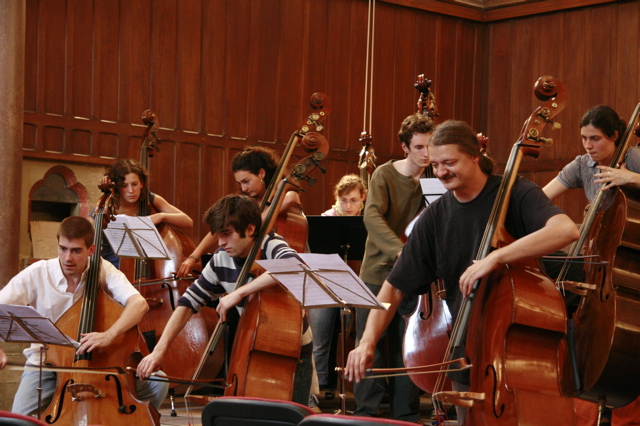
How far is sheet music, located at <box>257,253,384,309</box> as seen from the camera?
9.37 feet

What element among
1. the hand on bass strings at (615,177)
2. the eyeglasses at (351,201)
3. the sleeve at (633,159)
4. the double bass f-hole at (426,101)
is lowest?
the eyeglasses at (351,201)

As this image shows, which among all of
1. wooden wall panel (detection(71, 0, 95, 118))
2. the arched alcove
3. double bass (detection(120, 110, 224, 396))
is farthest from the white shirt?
wooden wall panel (detection(71, 0, 95, 118))

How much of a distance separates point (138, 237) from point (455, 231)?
222 centimetres

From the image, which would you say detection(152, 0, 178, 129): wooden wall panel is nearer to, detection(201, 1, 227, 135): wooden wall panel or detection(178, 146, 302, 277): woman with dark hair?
detection(201, 1, 227, 135): wooden wall panel

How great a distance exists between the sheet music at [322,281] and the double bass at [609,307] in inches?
38.9

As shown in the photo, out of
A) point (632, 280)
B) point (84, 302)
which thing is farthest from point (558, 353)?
point (84, 302)

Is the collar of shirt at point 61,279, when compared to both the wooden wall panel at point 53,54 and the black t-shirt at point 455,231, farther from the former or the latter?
the wooden wall panel at point 53,54

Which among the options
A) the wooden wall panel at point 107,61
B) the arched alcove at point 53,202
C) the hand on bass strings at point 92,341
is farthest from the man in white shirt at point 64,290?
the wooden wall panel at point 107,61

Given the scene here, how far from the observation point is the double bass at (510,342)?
250cm

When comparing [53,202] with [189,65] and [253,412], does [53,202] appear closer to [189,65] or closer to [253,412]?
[189,65]

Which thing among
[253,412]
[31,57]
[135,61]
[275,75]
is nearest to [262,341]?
[253,412]

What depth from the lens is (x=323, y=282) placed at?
2953mm

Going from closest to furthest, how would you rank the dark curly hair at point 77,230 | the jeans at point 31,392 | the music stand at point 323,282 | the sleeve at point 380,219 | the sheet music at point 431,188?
1. the music stand at point 323,282
2. the jeans at point 31,392
3. the dark curly hair at point 77,230
4. the sheet music at point 431,188
5. the sleeve at point 380,219

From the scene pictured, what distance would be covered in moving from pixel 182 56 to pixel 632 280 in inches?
A: 200
